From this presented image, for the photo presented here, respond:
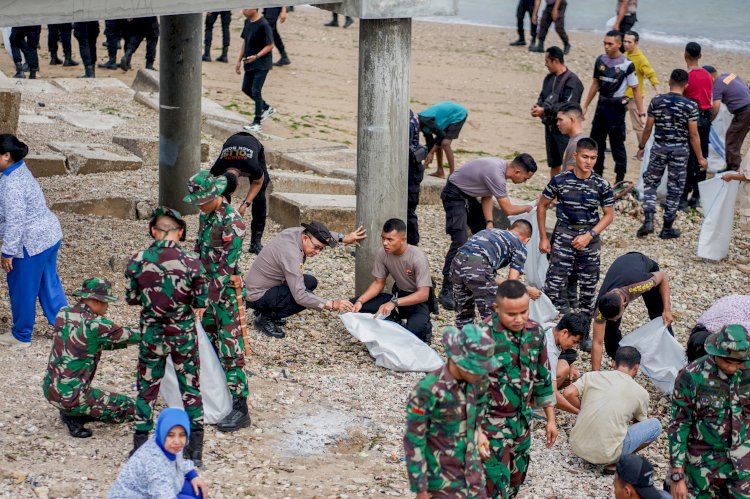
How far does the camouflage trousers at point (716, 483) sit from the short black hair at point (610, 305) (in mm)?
2017

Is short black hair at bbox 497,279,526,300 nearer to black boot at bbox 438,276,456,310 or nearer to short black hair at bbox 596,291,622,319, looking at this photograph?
short black hair at bbox 596,291,622,319

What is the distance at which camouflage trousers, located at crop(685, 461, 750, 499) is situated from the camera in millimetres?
5656

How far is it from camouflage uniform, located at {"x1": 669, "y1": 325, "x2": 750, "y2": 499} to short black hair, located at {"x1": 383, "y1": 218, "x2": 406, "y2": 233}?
2749 millimetres

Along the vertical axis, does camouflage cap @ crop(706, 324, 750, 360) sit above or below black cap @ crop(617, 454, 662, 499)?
above

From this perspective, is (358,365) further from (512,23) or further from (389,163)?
(512,23)

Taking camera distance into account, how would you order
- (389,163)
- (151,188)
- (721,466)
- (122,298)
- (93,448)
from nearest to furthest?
(721,466) → (93,448) → (389,163) → (122,298) → (151,188)

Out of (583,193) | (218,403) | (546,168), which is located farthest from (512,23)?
(218,403)

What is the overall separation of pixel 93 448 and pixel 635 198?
304 inches

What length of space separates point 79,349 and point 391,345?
247 cm

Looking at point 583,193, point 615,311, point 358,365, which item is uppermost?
point 583,193

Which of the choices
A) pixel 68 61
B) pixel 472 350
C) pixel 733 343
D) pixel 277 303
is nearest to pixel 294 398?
pixel 277 303

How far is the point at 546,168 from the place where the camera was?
14.6 m

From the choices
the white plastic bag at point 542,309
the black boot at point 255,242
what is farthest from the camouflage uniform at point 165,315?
the black boot at point 255,242

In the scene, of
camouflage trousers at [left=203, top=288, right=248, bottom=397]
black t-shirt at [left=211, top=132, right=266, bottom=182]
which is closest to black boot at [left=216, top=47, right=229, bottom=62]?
black t-shirt at [left=211, top=132, right=266, bottom=182]
